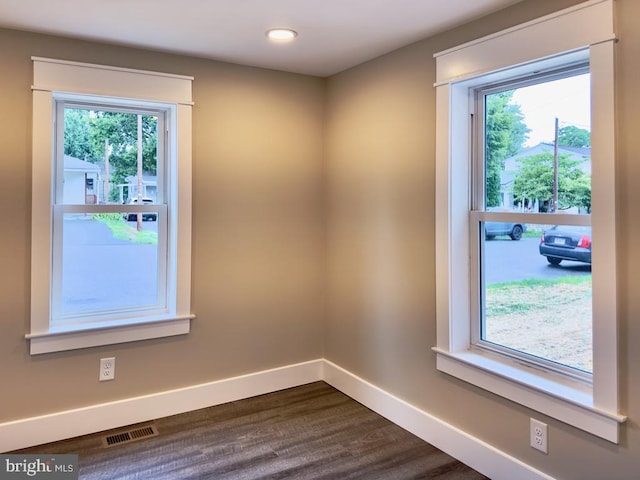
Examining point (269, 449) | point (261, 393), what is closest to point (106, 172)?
point (261, 393)

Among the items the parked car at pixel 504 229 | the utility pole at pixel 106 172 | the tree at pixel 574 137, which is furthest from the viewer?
the utility pole at pixel 106 172

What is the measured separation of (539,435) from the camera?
2041 mm

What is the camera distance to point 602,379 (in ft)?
5.93

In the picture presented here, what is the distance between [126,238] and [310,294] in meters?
1.33

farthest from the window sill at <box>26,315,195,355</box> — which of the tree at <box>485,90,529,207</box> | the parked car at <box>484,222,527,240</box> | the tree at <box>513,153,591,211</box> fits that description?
the tree at <box>513,153,591,211</box>

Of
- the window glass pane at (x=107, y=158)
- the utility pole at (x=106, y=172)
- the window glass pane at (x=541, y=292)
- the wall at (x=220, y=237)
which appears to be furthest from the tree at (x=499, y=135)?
the utility pole at (x=106, y=172)

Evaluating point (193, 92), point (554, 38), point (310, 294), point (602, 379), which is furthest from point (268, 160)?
point (602, 379)

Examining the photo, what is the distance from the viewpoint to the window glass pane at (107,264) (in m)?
2.74

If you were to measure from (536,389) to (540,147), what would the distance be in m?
1.10

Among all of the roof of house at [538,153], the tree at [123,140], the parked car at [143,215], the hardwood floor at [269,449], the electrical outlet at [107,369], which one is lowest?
the hardwood floor at [269,449]

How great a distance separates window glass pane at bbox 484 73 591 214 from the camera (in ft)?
6.55

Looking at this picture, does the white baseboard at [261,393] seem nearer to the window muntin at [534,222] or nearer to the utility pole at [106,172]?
the window muntin at [534,222]

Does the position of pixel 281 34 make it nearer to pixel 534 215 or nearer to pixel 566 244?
pixel 534 215

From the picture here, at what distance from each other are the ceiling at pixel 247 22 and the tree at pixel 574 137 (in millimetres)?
635
